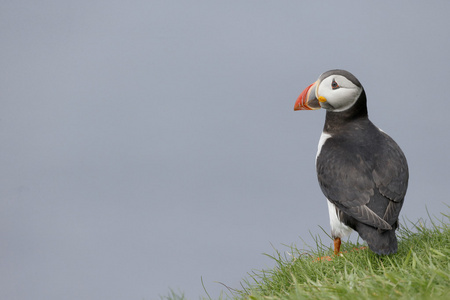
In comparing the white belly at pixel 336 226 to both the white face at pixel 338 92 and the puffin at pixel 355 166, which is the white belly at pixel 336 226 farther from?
the white face at pixel 338 92

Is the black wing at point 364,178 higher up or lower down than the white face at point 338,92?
lower down

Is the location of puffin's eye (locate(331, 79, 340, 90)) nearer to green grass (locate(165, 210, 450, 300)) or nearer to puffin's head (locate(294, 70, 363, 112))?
A: puffin's head (locate(294, 70, 363, 112))

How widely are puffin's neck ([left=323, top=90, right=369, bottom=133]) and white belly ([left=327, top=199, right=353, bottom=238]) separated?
27.5 inches

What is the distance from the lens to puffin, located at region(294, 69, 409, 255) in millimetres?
4238

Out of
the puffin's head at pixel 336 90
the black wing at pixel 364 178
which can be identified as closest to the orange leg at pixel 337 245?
the black wing at pixel 364 178

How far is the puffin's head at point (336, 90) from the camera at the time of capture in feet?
15.9

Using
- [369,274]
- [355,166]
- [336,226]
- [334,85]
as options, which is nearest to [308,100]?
[334,85]

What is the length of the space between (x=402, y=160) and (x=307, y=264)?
1.15 m

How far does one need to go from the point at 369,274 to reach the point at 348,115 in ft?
5.42

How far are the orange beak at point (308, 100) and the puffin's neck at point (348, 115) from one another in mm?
153

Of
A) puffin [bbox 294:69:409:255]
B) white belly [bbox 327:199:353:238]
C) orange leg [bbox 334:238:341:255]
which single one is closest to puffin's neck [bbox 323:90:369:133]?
puffin [bbox 294:69:409:255]

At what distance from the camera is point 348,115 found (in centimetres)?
491

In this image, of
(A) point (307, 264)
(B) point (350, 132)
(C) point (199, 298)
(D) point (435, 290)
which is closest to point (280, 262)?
(A) point (307, 264)

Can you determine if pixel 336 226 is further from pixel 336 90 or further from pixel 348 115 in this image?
pixel 336 90
